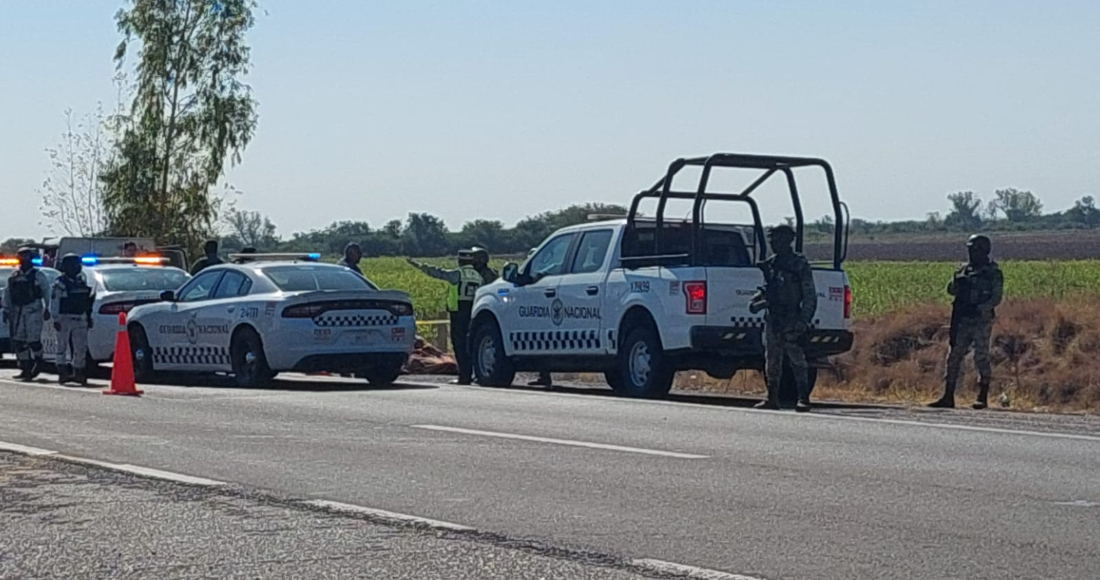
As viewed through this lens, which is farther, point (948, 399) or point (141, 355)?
point (141, 355)

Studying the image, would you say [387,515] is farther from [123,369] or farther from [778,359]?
[123,369]

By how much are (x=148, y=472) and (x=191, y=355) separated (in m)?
8.93

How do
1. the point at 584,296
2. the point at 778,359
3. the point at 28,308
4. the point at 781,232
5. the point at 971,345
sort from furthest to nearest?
the point at 28,308 < the point at 584,296 < the point at 971,345 < the point at 778,359 < the point at 781,232

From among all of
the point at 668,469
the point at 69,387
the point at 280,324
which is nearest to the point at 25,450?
the point at 668,469

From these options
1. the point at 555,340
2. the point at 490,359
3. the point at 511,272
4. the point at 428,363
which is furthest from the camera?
the point at 428,363

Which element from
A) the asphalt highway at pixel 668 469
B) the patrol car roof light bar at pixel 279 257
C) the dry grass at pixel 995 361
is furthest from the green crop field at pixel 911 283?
the asphalt highway at pixel 668 469

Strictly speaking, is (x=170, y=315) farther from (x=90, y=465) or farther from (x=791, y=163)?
(x=90, y=465)

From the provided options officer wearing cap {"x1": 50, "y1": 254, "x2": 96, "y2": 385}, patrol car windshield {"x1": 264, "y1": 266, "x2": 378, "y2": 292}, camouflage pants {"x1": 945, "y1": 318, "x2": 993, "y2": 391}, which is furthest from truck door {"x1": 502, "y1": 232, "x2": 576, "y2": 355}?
officer wearing cap {"x1": 50, "y1": 254, "x2": 96, "y2": 385}

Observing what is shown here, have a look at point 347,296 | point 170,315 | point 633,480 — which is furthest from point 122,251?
point 633,480

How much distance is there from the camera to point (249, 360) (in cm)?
1903

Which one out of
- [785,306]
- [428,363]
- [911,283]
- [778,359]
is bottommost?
[911,283]

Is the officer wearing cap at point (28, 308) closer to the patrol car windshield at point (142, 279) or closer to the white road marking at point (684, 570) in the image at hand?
the patrol car windshield at point (142, 279)

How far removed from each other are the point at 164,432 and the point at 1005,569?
7.71 metres

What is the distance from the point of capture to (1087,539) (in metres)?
8.34
